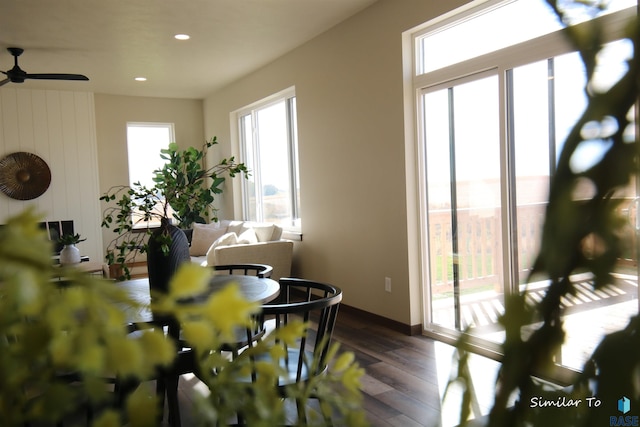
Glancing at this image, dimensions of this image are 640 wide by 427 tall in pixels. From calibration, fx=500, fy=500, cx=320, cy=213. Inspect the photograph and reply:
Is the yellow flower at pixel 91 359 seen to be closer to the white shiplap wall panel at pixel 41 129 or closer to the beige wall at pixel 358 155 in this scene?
the beige wall at pixel 358 155

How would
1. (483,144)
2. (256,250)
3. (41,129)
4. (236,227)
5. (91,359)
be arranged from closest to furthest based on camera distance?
1. (91,359)
2. (483,144)
3. (256,250)
4. (236,227)
5. (41,129)

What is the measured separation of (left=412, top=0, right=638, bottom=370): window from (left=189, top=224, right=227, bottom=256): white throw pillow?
11.0ft

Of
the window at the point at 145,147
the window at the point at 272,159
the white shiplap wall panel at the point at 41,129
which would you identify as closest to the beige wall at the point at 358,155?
the window at the point at 272,159

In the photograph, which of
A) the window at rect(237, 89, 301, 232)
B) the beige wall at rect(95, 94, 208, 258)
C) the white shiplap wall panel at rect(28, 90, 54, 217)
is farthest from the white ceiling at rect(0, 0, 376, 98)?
the beige wall at rect(95, 94, 208, 258)

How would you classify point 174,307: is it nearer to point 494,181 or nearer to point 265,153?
point 494,181

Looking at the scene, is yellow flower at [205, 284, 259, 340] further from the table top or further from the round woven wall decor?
the round woven wall decor

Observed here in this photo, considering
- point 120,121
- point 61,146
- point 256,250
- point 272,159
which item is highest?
point 120,121

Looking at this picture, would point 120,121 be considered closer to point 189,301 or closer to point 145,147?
point 145,147

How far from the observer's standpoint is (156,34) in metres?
4.88

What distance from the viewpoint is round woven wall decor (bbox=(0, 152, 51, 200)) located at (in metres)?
6.65

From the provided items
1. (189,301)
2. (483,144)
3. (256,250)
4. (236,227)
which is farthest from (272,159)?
(189,301)

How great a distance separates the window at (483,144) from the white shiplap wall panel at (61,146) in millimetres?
5244

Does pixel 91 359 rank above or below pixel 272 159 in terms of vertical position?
below

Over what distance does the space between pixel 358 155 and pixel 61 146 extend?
186 inches
